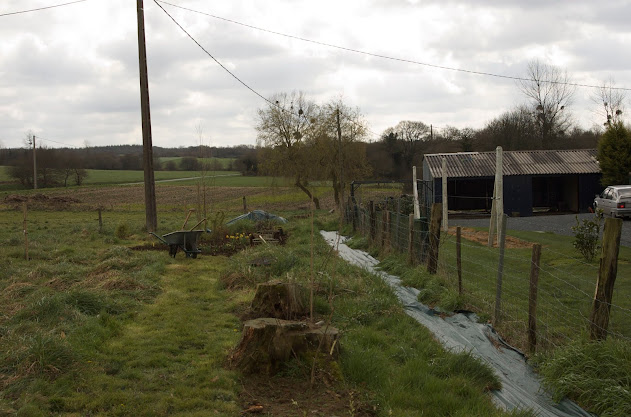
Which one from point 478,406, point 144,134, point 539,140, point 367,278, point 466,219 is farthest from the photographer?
point 539,140

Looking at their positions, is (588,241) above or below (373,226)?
below

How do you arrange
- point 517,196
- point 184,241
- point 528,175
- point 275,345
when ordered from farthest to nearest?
1. point 528,175
2. point 517,196
3. point 184,241
4. point 275,345

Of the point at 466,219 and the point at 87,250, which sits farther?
the point at 466,219

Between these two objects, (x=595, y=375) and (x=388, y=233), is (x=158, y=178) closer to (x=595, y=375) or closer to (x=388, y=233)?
(x=388, y=233)

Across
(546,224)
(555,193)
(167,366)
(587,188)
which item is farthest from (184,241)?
(555,193)

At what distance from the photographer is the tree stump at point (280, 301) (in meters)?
6.99

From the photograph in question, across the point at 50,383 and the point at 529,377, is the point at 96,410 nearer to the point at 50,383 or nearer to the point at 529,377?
the point at 50,383

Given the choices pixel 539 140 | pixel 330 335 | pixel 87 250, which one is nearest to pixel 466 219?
pixel 87 250

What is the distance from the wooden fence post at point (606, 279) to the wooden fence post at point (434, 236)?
4.34m

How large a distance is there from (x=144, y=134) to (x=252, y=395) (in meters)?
15.2

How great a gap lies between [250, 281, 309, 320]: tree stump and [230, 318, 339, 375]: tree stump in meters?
1.50

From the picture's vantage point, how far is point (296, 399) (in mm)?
4793

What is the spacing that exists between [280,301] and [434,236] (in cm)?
384

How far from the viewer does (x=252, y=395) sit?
4.90m
